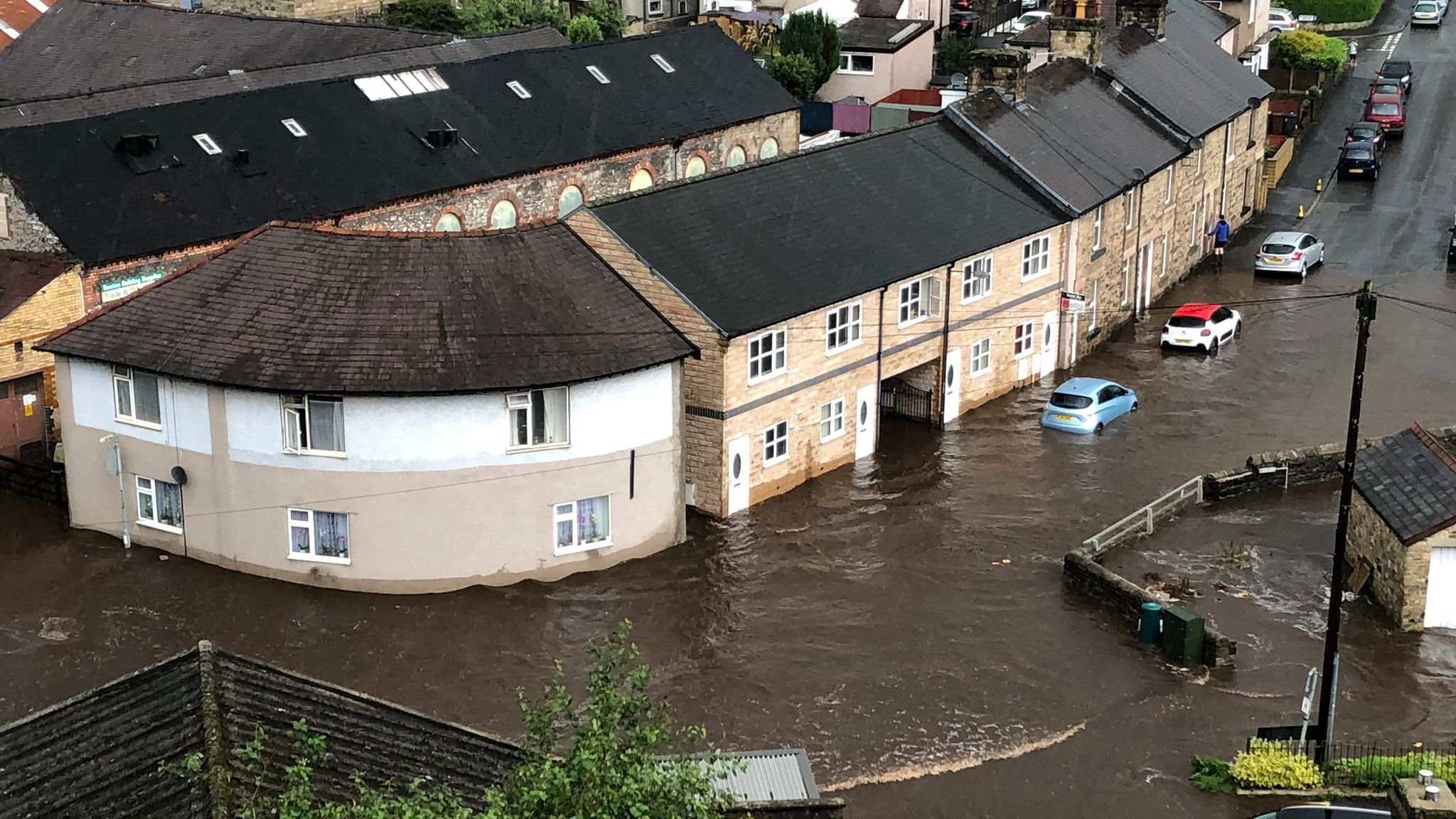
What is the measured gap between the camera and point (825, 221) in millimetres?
44844

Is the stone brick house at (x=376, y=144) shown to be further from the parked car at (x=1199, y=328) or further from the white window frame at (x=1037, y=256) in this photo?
the parked car at (x=1199, y=328)

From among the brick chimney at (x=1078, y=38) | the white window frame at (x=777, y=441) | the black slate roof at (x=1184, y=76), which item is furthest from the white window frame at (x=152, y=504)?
the black slate roof at (x=1184, y=76)

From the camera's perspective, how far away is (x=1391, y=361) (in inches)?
2055

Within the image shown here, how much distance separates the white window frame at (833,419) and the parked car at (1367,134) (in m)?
37.8

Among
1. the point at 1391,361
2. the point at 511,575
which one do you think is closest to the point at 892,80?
the point at 1391,361

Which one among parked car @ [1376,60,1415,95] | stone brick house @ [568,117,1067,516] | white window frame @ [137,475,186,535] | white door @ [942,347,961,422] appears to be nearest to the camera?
white window frame @ [137,475,186,535]

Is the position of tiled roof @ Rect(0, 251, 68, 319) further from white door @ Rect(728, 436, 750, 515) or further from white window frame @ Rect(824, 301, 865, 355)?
white window frame @ Rect(824, 301, 865, 355)

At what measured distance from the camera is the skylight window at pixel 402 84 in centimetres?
5475

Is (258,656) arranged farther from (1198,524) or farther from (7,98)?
(7,98)

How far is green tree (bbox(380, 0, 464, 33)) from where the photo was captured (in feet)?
255

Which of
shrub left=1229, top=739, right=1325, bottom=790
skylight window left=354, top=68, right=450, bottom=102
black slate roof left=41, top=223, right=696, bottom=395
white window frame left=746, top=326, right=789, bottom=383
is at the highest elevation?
skylight window left=354, top=68, right=450, bottom=102

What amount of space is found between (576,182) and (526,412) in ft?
71.5

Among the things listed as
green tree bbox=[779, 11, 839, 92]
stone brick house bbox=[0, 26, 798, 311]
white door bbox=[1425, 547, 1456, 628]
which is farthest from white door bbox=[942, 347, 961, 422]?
green tree bbox=[779, 11, 839, 92]

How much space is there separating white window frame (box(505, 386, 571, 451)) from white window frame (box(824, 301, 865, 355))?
26.8ft
